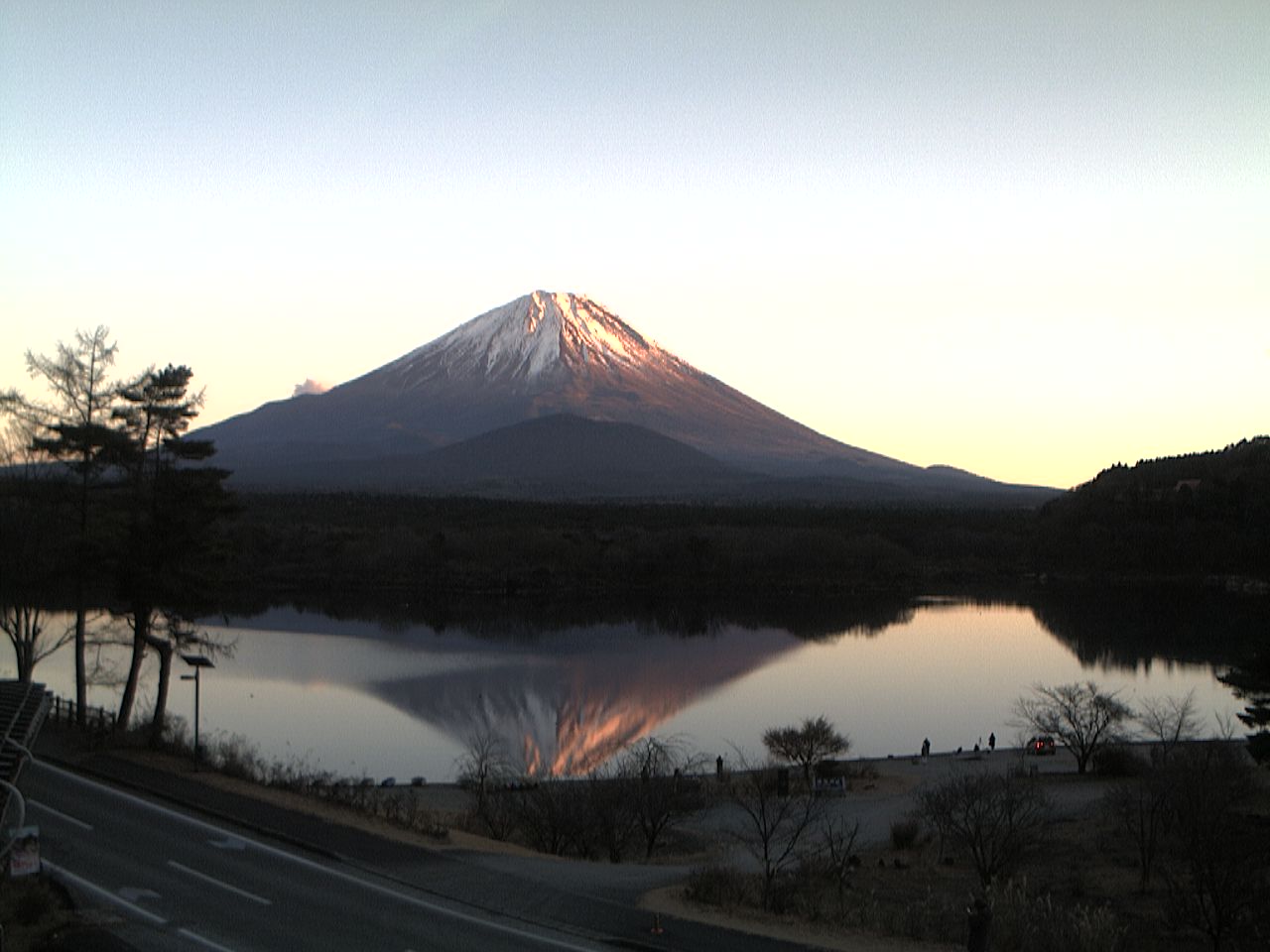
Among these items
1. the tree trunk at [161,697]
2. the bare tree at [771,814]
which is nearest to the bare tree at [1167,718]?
the bare tree at [771,814]

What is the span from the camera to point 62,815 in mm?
12719

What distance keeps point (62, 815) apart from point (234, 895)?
3.61 m

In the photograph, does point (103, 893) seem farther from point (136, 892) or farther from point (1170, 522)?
point (1170, 522)

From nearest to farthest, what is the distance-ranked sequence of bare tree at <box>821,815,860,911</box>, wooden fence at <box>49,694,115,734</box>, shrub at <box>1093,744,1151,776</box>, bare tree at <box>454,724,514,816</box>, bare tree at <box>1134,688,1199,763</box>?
bare tree at <box>821,815,860,911</box> → wooden fence at <box>49,694,115,734</box> → bare tree at <box>454,724,514,816</box> → shrub at <box>1093,744,1151,776</box> → bare tree at <box>1134,688,1199,763</box>

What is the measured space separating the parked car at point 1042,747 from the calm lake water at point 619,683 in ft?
6.96

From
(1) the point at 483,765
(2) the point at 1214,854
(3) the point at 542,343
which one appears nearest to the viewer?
(2) the point at 1214,854

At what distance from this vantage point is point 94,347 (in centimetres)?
1811

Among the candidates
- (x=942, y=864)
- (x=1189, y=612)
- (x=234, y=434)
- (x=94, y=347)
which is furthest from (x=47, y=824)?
(x=234, y=434)

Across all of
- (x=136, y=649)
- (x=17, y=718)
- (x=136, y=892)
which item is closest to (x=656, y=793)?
(x=136, y=649)

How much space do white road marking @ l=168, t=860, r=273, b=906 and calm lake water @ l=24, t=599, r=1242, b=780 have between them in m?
11.9

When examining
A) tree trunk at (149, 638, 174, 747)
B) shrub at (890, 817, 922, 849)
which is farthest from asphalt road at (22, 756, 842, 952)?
shrub at (890, 817, 922, 849)

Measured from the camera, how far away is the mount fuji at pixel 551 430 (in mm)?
140125

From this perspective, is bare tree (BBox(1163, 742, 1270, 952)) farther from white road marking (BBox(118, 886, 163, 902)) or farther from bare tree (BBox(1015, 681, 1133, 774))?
white road marking (BBox(118, 886, 163, 902))

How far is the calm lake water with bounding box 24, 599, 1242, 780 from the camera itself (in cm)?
2647
